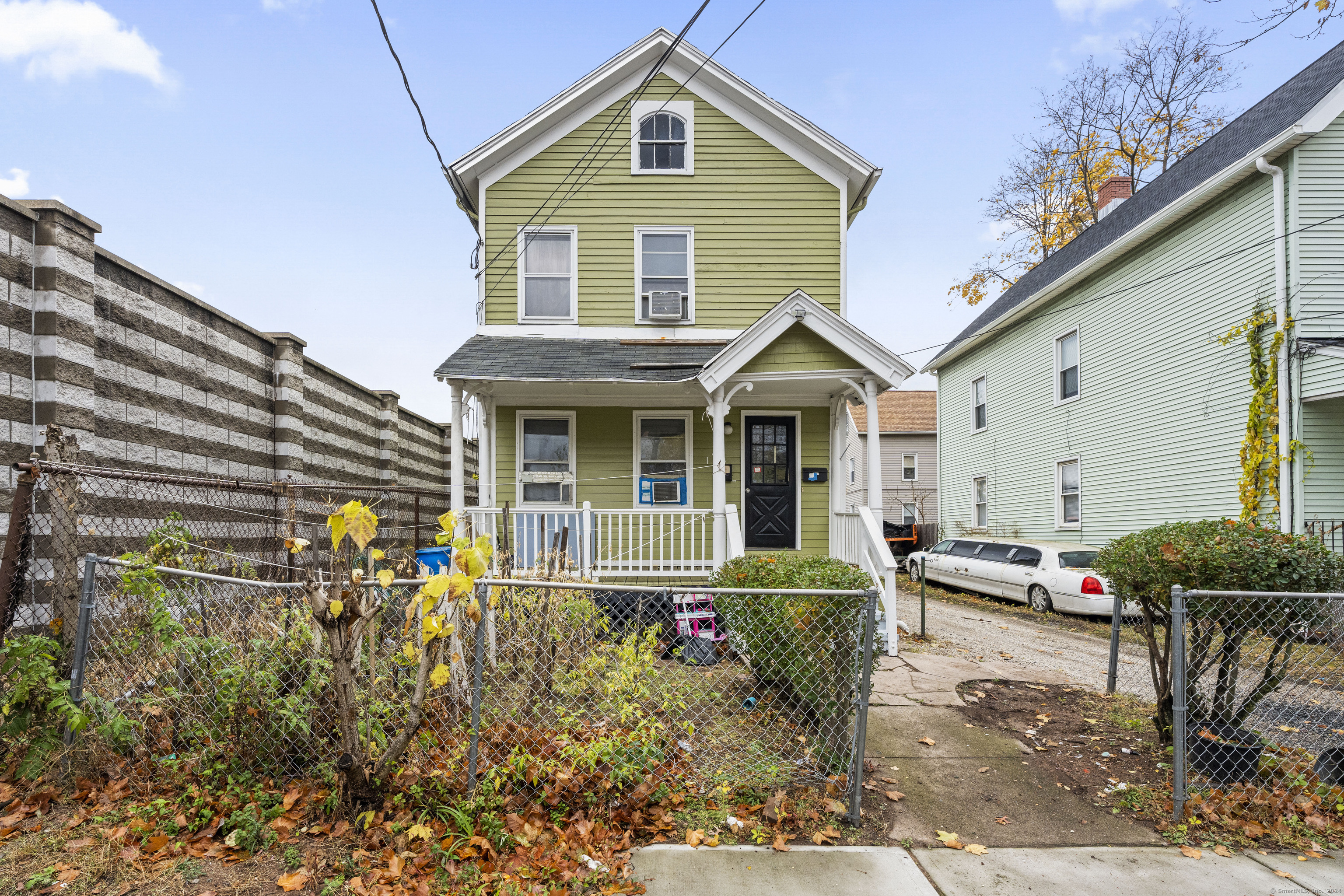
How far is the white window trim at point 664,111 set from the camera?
34.0 feet

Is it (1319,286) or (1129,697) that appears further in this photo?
(1319,286)

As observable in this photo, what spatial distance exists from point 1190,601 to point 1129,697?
84.4 inches

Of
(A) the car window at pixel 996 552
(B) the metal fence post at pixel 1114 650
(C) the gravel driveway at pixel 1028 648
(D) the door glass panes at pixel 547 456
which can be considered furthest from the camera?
(A) the car window at pixel 996 552

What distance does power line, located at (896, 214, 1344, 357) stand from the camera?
30.6 feet

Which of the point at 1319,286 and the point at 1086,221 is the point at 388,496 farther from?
the point at 1086,221

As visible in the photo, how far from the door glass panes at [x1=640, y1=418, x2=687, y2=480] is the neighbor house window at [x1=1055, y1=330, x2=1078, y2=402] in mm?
9665

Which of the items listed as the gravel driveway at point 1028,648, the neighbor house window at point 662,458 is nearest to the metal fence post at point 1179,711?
the gravel driveway at point 1028,648

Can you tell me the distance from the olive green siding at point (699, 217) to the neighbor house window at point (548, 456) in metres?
1.57

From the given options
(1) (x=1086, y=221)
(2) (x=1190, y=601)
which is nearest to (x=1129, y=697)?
(2) (x=1190, y=601)

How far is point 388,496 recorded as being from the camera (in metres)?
12.3

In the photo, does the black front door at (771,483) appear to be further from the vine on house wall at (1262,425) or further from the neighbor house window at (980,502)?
the neighbor house window at (980,502)

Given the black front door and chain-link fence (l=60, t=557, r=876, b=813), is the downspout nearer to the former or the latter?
the black front door

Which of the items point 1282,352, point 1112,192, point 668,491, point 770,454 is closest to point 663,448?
point 668,491

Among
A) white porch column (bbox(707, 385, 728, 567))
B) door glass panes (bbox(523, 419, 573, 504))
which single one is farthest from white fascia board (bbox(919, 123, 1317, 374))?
door glass panes (bbox(523, 419, 573, 504))
